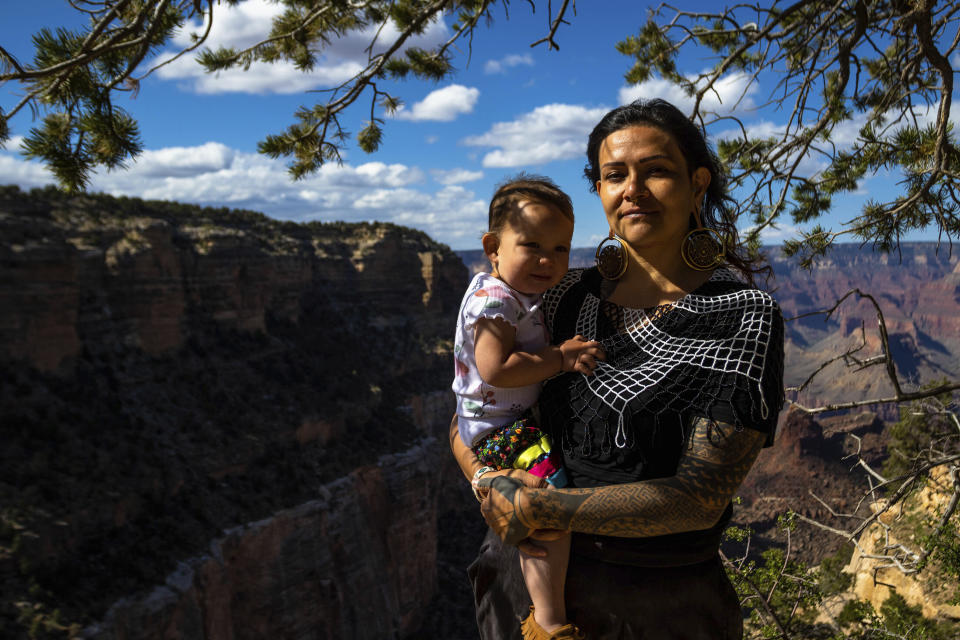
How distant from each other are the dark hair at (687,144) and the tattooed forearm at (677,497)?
0.61m

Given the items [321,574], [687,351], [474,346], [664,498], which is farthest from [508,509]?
[321,574]

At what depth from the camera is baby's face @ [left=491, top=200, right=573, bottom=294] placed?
194 cm

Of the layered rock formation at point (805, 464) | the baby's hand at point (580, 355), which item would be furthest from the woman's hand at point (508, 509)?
the layered rock formation at point (805, 464)

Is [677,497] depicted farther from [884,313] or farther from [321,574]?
[884,313]

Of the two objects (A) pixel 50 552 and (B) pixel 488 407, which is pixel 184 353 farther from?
(B) pixel 488 407

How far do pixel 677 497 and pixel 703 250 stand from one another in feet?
2.44

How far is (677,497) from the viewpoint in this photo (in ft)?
4.91

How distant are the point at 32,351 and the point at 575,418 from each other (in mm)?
21319

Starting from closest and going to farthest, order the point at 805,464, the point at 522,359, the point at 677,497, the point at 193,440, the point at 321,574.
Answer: the point at 677,497 → the point at 522,359 → the point at 193,440 → the point at 321,574 → the point at 805,464

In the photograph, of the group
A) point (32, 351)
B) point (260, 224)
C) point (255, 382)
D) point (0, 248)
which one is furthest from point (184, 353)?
point (260, 224)

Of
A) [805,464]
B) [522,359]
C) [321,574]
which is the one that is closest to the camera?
[522,359]

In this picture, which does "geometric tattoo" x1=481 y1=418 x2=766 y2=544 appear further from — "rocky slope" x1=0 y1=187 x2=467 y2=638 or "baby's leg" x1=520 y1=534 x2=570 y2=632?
"rocky slope" x1=0 y1=187 x2=467 y2=638

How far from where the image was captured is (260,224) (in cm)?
3148

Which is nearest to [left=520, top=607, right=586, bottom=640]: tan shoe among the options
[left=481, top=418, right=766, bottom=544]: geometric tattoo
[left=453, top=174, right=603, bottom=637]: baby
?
[left=453, top=174, right=603, bottom=637]: baby
